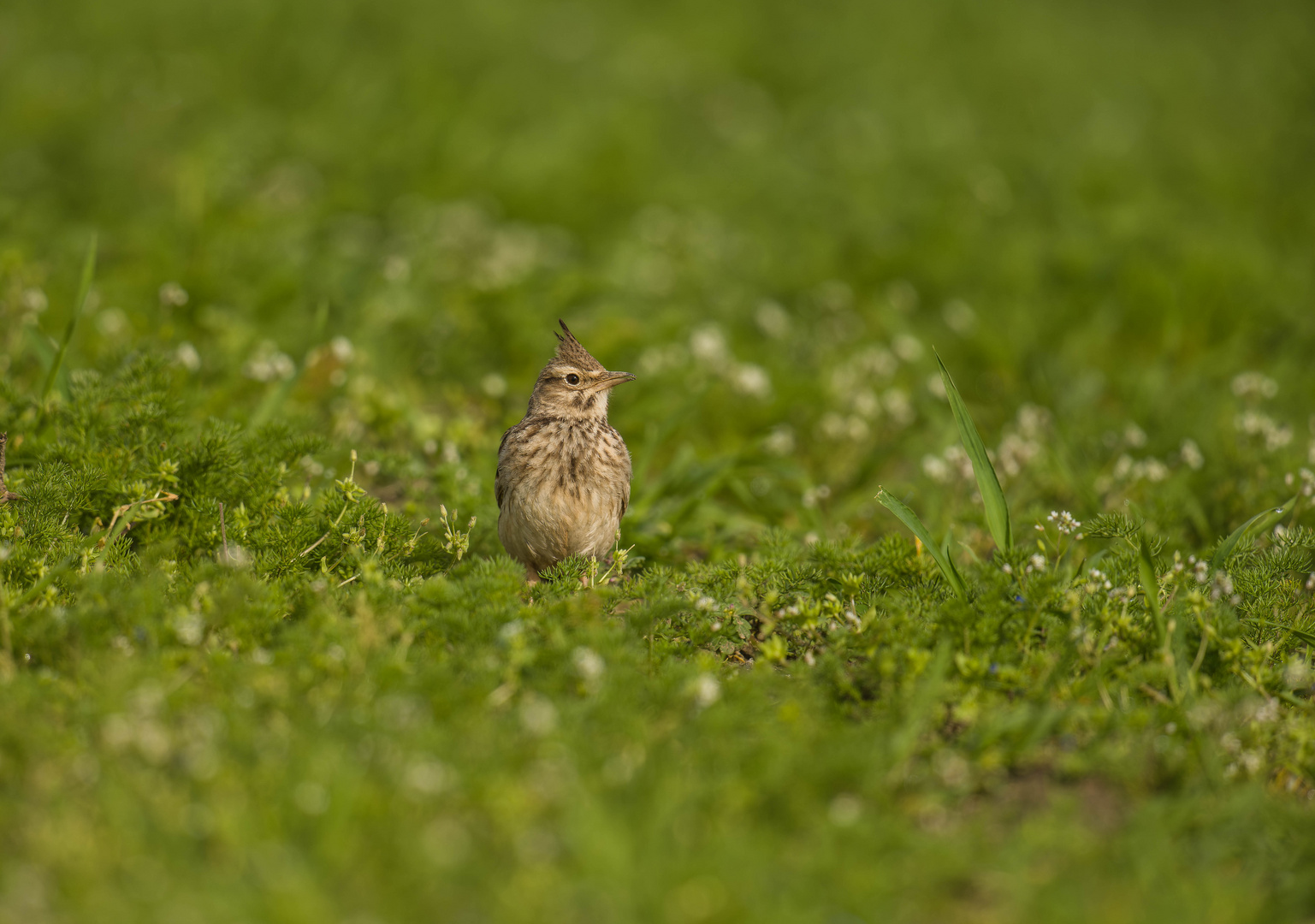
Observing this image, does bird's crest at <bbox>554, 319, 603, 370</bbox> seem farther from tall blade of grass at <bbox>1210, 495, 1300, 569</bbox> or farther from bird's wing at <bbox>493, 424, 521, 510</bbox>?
tall blade of grass at <bbox>1210, 495, 1300, 569</bbox>

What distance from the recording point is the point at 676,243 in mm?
10047

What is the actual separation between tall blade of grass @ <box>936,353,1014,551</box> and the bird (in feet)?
5.46

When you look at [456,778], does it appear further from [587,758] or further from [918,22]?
[918,22]

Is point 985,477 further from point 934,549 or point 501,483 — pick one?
point 501,483

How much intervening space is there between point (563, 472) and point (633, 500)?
0.97 meters

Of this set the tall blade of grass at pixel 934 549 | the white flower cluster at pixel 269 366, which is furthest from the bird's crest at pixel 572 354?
the tall blade of grass at pixel 934 549

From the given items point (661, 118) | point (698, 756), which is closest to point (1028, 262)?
point (661, 118)

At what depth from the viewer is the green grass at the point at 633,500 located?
122 inches

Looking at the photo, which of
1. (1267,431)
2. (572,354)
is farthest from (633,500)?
(1267,431)

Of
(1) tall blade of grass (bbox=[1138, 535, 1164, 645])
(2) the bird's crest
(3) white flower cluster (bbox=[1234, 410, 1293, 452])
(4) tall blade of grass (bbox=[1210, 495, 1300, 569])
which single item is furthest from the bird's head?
(3) white flower cluster (bbox=[1234, 410, 1293, 452])

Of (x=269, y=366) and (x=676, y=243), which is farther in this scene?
(x=676, y=243)

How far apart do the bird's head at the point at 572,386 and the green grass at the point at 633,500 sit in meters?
0.55

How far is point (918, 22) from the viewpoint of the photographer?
18.7 m

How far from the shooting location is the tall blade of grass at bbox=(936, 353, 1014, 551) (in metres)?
4.64
